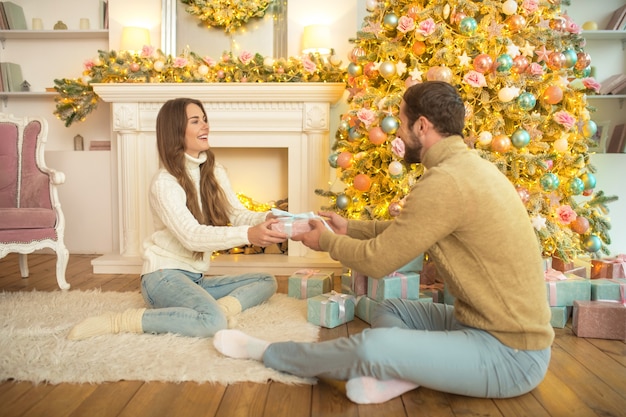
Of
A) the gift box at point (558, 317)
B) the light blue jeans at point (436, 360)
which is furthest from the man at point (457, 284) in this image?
the gift box at point (558, 317)

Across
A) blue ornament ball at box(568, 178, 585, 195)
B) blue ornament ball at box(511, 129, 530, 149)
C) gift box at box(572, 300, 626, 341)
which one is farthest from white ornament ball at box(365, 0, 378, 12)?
gift box at box(572, 300, 626, 341)

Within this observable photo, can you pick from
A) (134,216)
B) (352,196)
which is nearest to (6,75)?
(134,216)

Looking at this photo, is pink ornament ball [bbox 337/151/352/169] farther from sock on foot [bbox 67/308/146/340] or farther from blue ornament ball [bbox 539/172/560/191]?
sock on foot [bbox 67/308/146/340]

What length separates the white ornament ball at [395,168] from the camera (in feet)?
9.88

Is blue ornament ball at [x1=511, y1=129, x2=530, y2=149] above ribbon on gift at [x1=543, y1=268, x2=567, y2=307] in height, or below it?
above

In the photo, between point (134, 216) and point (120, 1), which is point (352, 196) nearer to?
point (134, 216)

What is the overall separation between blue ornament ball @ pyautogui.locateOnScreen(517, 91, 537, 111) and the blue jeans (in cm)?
170

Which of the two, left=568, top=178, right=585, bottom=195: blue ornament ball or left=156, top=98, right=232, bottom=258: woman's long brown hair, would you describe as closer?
left=156, top=98, right=232, bottom=258: woman's long brown hair

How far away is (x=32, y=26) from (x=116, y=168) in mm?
1488

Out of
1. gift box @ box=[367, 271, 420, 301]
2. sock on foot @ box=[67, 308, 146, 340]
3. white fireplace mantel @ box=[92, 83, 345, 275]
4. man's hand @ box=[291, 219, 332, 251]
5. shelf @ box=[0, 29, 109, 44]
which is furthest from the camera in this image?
shelf @ box=[0, 29, 109, 44]

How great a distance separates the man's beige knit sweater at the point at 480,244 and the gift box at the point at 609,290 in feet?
3.52

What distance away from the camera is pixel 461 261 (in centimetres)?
166

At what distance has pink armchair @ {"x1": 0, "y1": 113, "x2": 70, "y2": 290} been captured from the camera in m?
3.10

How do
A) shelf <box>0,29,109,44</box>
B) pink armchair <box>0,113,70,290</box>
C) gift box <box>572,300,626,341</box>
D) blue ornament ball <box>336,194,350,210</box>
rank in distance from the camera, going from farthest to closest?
shelf <box>0,29,109,44</box>
blue ornament ball <box>336,194,350,210</box>
pink armchair <box>0,113,70,290</box>
gift box <box>572,300,626,341</box>
